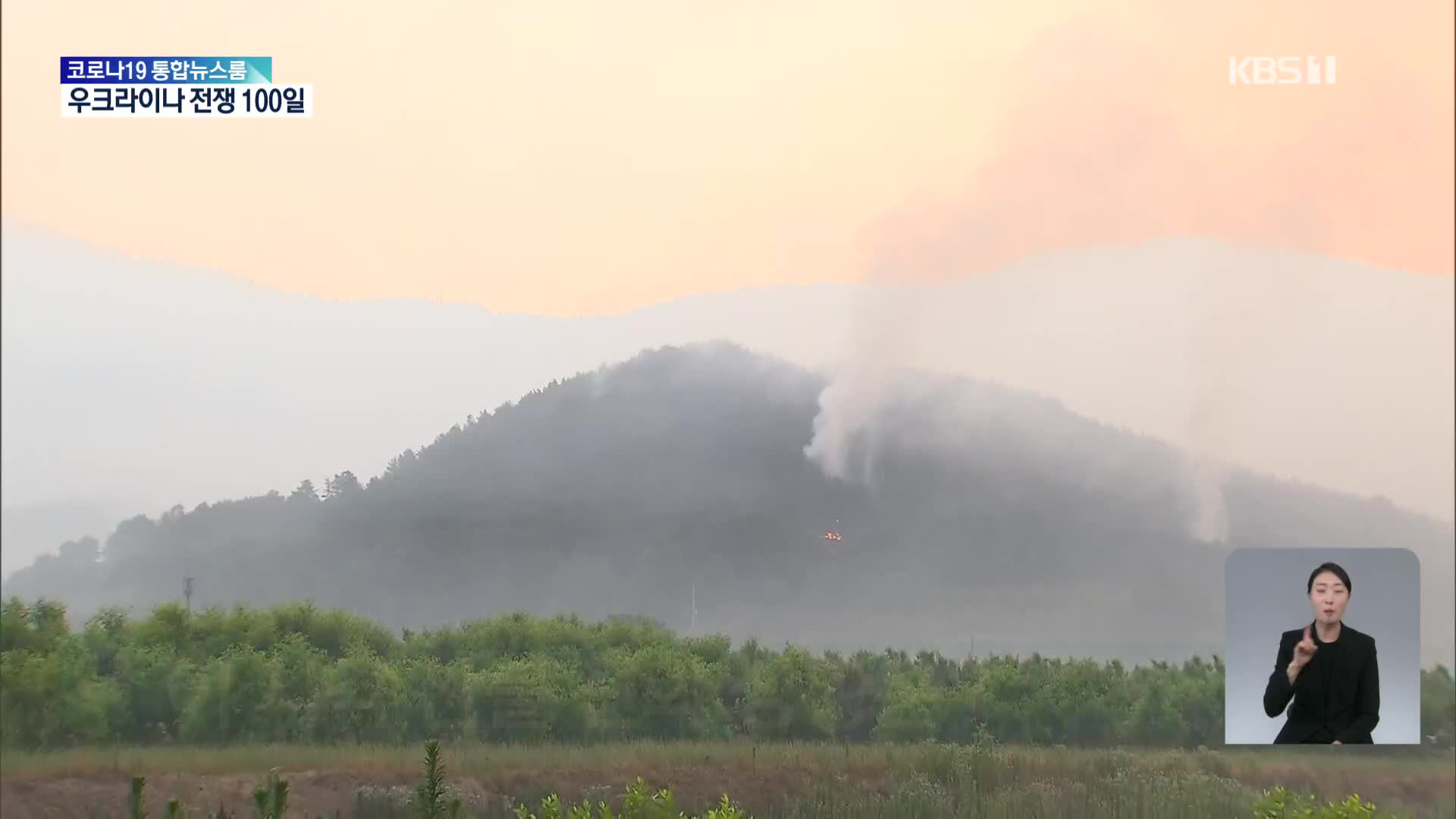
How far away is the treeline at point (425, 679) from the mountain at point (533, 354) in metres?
0.57

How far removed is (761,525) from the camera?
5586 millimetres

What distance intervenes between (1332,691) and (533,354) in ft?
13.0

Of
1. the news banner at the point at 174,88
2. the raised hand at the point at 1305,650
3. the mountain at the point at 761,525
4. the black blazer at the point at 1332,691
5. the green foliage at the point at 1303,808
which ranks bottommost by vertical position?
the green foliage at the point at 1303,808

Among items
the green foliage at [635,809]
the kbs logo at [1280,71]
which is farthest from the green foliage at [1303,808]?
the kbs logo at [1280,71]

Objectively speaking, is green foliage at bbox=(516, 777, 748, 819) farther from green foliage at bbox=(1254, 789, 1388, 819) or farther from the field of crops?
green foliage at bbox=(1254, 789, 1388, 819)

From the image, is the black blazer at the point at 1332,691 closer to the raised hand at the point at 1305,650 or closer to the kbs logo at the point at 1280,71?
the raised hand at the point at 1305,650

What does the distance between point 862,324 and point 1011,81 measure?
1346 mm

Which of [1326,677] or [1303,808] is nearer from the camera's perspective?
[1303,808]

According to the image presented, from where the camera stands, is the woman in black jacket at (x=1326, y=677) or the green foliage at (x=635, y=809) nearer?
the green foliage at (x=635, y=809)

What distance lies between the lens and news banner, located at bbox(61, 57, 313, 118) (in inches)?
221

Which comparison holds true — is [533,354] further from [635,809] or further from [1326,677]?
[1326,677]

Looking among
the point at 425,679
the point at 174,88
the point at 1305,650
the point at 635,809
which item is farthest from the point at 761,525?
the point at 174,88

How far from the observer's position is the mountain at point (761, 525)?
5.55 metres

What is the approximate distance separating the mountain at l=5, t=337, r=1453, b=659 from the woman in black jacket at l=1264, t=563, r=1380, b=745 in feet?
0.93
